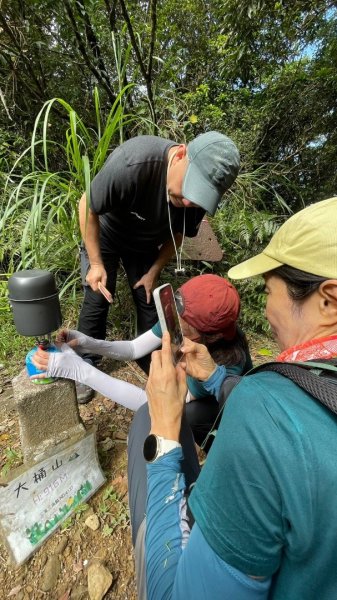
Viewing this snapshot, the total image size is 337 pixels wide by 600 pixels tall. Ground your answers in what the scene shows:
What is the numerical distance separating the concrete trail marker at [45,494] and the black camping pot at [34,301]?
0.54m

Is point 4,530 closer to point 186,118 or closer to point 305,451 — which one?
point 305,451

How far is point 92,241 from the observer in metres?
1.80

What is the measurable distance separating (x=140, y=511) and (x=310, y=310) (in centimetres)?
80

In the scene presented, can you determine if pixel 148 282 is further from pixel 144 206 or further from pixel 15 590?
pixel 15 590

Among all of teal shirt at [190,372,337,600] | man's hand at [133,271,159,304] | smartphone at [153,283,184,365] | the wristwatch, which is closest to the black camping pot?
smartphone at [153,283,184,365]

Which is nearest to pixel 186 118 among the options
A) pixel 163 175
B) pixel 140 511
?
pixel 163 175

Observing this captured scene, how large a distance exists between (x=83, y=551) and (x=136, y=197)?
1.56 m

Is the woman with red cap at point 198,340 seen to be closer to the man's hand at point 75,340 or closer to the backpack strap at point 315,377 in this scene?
the man's hand at point 75,340

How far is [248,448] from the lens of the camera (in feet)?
1.68

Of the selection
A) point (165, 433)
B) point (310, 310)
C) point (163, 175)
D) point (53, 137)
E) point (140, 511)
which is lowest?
point (140, 511)

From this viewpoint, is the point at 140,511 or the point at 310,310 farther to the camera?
the point at 140,511

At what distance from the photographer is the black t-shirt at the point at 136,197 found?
161 cm

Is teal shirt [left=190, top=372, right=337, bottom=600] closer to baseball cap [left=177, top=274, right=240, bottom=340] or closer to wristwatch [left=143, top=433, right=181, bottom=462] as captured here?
wristwatch [left=143, top=433, right=181, bottom=462]

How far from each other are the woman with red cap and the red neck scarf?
71 centimetres
